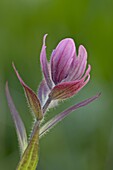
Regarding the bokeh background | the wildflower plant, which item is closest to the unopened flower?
the wildflower plant

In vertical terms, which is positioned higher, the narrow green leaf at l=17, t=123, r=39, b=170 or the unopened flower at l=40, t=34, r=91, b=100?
the unopened flower at l=40, t=34, r=91, b=100

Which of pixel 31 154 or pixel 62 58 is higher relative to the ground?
pixel 62 58

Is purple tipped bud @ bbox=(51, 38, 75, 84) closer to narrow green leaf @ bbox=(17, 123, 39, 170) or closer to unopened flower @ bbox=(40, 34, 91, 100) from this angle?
unopened flower @ bbox=(40, 34, 91, 100)

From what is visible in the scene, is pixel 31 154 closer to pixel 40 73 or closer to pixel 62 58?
pixel 62 58

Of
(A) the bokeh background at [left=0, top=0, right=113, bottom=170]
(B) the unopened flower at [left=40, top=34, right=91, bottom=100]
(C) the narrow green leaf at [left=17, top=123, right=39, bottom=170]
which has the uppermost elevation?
(B) the unopened flower at [left=40, top=34, right=91, bottom=100]

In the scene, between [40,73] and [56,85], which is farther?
[40,73]

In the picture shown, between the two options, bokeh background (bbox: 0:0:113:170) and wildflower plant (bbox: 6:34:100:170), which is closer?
wildflower plant (bbox: 6:34:100:170)

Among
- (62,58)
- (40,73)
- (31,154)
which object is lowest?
(40,73)

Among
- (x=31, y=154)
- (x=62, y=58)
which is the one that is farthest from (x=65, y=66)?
(x=31, y=154)
